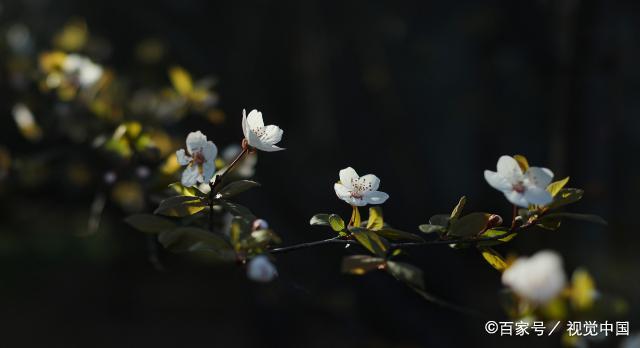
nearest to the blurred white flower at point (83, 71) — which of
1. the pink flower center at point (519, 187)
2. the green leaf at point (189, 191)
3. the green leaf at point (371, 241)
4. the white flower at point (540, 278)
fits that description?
the green leaf at point (189, 191)

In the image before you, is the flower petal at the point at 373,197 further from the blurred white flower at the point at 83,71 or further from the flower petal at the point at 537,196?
the blurred white flower at the point at 83,71

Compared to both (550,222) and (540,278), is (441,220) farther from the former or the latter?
(540,278)

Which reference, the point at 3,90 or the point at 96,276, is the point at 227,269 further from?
the point at 3,90

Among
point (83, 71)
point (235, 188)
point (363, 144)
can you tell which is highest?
point (363, 144)

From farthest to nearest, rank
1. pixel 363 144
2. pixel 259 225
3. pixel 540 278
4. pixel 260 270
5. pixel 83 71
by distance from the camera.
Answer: pixel 363 144, pixel 83 71, pixel 259 225, pixel 260 270, pixel 540 278

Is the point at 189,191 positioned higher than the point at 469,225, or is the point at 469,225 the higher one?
the point at 189,191

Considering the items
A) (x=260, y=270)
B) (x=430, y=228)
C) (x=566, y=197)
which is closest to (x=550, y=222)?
(x=566, y=197)

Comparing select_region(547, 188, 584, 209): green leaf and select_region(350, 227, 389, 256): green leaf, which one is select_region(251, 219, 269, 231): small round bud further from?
select_region(547, 188, 584, 209): green leaf
